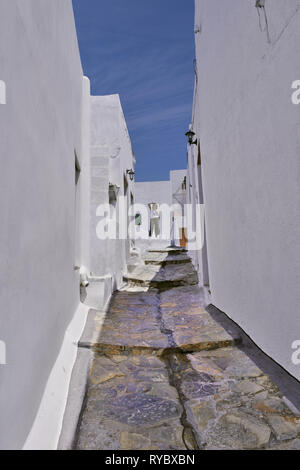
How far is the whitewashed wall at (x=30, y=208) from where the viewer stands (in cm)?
145

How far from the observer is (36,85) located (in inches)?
81.7

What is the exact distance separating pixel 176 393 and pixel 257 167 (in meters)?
2.24

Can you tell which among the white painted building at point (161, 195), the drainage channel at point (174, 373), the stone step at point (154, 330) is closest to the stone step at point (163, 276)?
the stone step at point (154, 330)

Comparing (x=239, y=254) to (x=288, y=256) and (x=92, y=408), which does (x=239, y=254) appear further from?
(x=92, y=408)

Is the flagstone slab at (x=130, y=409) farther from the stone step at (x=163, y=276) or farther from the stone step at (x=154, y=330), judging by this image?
the stone step at (x=163, y=276)

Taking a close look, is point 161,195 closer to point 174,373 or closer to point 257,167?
point 257,167

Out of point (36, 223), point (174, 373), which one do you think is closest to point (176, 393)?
point (174, 373)

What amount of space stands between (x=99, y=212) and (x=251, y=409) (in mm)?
4645

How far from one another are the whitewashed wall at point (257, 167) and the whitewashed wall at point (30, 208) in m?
1.92

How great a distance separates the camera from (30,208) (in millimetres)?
1864

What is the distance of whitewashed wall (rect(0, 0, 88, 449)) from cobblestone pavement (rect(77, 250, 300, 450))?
55 cm

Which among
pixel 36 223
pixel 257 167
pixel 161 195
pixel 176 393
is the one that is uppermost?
pixel 161 195

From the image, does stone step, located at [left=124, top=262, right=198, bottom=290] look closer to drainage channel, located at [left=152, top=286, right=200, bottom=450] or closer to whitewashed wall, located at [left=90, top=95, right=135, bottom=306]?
whitewashed wall, located at [left=90, top=95, right=135, bottom=306]
